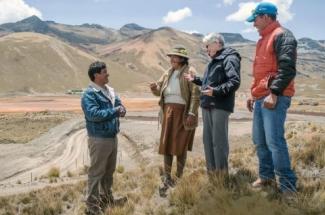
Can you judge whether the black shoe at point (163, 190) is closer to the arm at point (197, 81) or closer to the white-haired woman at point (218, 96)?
the white-haired woman at point (218, 96)

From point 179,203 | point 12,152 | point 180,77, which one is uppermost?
point 180,77

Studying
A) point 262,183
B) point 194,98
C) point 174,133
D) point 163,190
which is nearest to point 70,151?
point 174,133

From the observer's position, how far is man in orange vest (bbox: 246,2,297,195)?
5488mm

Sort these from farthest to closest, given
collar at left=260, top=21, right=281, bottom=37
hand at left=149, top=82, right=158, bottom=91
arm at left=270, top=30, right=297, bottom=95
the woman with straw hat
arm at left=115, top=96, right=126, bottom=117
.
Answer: hand at left=149, top=82, right=158, bottom=91
the woman with straw hat
arm at left=115, top=96, right=126, bottom=117
collar at left=260, top=21, right=281, bottom=37
arm at left=270, top=30, right=297, bottom=95

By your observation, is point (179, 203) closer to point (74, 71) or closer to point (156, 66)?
point (74, 71)

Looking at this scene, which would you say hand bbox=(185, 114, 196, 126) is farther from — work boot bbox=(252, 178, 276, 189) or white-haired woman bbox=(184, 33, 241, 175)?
work boot bbox=(252, 178, 276, 189)

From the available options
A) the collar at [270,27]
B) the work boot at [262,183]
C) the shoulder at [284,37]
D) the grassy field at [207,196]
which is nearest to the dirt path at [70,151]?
the grassy field at [207,196]

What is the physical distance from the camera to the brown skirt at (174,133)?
274 inches

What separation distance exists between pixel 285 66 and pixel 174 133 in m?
2.07

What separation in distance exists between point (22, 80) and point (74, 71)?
53.8 feet

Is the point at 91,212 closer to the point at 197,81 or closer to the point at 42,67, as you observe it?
the point at 197,81

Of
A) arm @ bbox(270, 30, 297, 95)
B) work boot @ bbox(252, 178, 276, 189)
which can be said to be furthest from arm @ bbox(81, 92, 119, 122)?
arm @ bbox(270, 30, 297, 95)

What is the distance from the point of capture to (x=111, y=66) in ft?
463

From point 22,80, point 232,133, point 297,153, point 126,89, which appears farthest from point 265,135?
point 126,89
